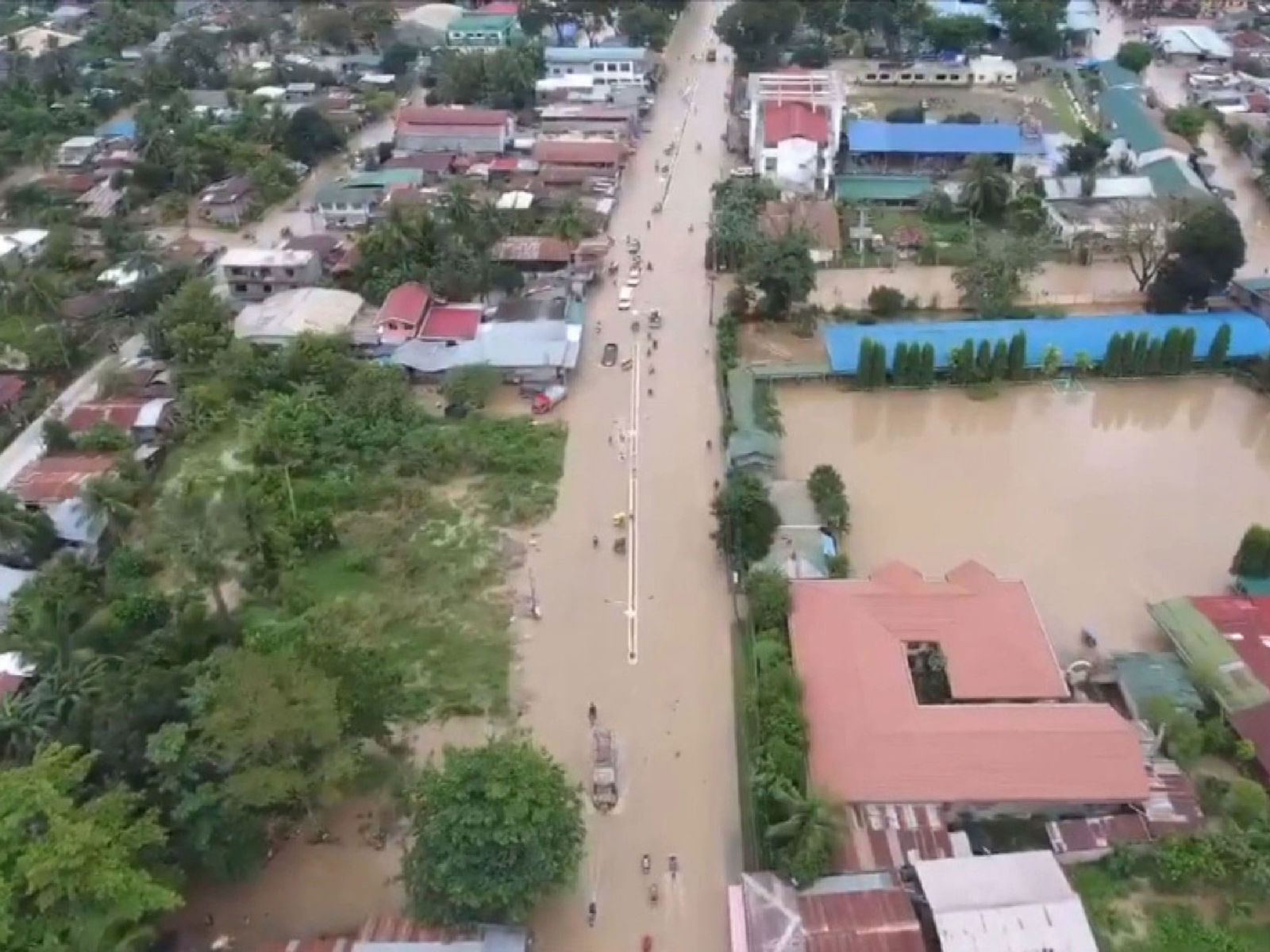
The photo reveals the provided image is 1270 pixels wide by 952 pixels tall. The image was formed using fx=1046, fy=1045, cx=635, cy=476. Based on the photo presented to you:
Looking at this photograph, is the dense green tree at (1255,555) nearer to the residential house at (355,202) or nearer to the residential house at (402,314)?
the residential house at (402,314)

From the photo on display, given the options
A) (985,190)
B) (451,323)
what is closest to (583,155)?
(451,323)

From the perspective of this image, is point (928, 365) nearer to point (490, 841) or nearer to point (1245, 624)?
point (1245, 624)

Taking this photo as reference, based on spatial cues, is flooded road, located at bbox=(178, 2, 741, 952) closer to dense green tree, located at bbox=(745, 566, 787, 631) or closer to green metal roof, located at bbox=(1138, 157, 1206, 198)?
dense green tree, located at bbox=(745, 566, 787, 631)

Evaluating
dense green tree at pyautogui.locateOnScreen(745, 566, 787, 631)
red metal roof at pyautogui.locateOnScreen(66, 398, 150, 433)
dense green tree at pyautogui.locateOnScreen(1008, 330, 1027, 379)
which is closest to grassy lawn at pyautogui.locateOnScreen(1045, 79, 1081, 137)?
dense green tree at pyautogui.locateOnScreen(1008, 330, 1027, 379)

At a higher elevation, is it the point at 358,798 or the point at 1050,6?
the point at 1050,6

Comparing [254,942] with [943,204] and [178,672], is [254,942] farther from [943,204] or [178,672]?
[943,204]

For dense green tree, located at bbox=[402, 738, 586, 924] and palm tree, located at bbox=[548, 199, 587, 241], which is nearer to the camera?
dense green tree, located at bbox=[402, 738, 586, 924]

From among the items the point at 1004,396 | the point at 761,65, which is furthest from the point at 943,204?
the point at 761,65

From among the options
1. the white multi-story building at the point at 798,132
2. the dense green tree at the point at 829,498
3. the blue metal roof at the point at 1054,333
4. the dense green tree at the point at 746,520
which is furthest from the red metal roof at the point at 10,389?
the white multi-story building at the point at 798,132
